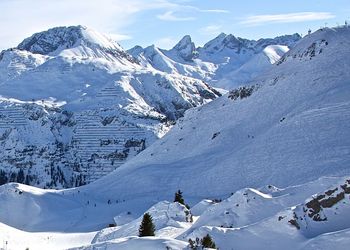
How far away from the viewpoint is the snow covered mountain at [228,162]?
72.3m

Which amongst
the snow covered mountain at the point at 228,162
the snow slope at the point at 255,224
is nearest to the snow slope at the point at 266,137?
the snow covered mountain at the point at 228,162

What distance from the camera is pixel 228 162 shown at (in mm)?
96188

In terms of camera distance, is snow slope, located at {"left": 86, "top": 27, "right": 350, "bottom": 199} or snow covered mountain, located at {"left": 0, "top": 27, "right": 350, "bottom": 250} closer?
snow covered mountain, located at {"left": 0, "top": 27, "right": 350, "bottom": 250}

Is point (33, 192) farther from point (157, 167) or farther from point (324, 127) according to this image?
point (324, 127)

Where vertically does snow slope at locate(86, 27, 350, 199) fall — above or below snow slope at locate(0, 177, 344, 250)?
above

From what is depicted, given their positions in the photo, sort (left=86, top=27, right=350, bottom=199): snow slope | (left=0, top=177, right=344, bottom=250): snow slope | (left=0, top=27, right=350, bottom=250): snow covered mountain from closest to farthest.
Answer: (left=0, top=177, right=344, bottom=250): snow slope < (left=0, top=27, right=350, bottom=250): snow covered mountain < (left=86, top=27, right=350, bottom=199): snow slope

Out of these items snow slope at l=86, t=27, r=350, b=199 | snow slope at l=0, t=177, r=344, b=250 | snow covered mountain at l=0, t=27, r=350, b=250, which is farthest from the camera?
snow slope at l=86, t=27, r=350, b=199

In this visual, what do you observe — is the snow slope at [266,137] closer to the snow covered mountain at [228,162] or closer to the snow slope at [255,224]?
the snow covered mountain at [228,162]

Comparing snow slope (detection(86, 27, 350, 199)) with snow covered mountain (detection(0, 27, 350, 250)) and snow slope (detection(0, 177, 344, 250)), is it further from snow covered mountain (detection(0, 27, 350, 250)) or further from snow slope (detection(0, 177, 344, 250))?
snow slope (detection(0, 177, 344, 250))

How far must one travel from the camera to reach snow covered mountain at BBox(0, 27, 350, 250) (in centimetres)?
7231

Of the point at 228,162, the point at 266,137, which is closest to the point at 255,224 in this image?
the point at 228,162

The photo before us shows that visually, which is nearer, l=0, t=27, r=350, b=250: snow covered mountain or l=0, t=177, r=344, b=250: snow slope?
l=0, t=177, r=344, b=250: snow slope

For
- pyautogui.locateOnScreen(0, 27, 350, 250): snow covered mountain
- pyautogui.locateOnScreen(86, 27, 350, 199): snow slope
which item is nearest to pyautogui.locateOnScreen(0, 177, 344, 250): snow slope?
pyautogui.locateOnScreen(0, 27, 350, 250): snow covered mountain

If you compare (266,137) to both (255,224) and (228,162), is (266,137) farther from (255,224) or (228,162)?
(255,224)
